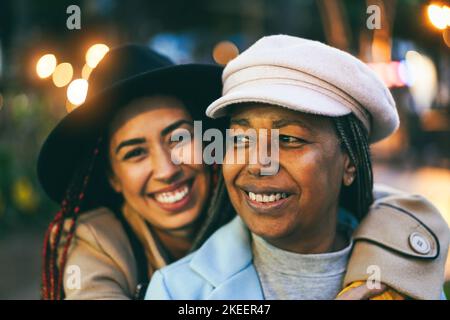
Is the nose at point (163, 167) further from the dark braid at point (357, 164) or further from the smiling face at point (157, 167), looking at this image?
the dark braid at point (357, 164)

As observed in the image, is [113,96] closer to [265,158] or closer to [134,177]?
[134,177]

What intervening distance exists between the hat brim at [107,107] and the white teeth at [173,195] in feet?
1.03

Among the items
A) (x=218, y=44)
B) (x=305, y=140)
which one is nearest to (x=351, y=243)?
(x=305, y=140)

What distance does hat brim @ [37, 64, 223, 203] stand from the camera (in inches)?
91.8

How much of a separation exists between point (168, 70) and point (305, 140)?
72cm

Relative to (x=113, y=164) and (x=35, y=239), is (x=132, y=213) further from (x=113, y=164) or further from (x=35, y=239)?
(x=35, y=239)

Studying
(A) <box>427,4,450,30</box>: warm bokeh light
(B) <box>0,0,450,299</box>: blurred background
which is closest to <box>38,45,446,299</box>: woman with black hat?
(B) <box>0,0,450,299</box>: blurred background

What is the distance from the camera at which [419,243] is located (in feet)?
6.65

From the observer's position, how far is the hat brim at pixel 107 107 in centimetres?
233

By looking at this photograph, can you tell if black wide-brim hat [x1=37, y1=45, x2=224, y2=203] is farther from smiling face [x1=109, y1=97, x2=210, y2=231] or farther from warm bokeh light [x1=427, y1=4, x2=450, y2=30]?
warm bokeh light [x1=427, y1=4, x2=450, y2=30]

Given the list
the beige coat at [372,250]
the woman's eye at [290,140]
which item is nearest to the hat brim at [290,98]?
the woman's eye at [290,140]

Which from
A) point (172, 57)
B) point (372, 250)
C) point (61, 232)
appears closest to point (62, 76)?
point (172, 57)

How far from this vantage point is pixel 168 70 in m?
2.29

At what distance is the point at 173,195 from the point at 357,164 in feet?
2.58
